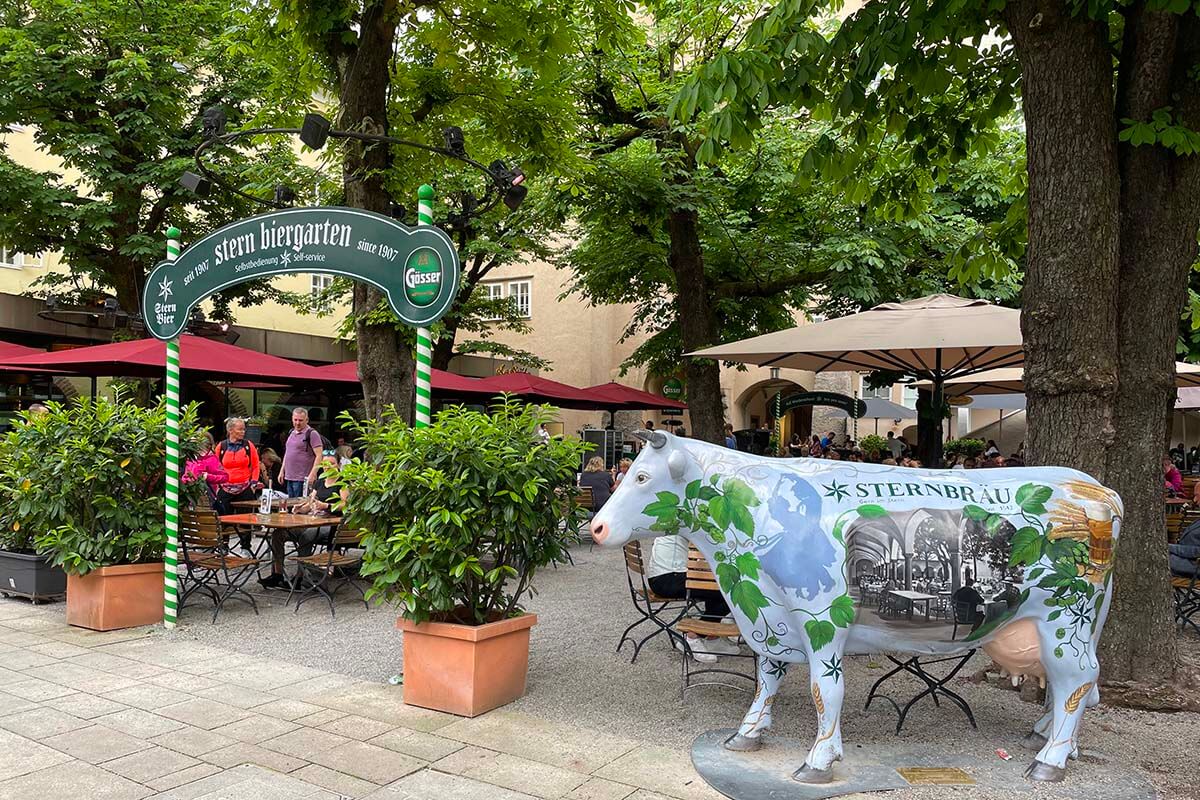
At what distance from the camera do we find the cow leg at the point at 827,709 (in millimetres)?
4316

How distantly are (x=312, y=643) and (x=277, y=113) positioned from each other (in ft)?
23.0

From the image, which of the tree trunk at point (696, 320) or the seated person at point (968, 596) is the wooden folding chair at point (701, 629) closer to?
the seated person at point (968, 596)

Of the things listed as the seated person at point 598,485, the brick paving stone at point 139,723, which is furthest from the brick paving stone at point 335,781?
the seated person at point 598,485

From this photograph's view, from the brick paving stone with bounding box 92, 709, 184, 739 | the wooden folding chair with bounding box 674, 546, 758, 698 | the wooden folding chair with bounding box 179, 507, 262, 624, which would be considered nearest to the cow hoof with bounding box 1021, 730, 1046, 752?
the wooden folding chair with bounding box 674, 546, 758, 698

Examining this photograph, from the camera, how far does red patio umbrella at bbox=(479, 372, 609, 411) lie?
52.0 ft

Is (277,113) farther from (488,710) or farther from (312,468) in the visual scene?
(488,710)

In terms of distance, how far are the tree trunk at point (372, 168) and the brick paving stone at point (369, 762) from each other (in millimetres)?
4550

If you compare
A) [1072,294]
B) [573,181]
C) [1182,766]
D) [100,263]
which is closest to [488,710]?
[1182,766]

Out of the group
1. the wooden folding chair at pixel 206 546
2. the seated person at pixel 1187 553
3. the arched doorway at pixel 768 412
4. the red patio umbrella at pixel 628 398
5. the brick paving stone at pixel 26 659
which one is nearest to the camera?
the brick paving stone at pixel 26 659

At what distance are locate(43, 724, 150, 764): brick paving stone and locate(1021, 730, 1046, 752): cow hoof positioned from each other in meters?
4.68

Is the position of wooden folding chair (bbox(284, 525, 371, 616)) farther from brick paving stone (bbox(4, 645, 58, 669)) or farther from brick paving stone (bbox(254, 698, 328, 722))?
brick paving stone (bbox(4, 645, 58, 669))

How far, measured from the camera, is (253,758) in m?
4.57

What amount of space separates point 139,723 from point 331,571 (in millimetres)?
3722

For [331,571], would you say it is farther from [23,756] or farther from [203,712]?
[23,756]
